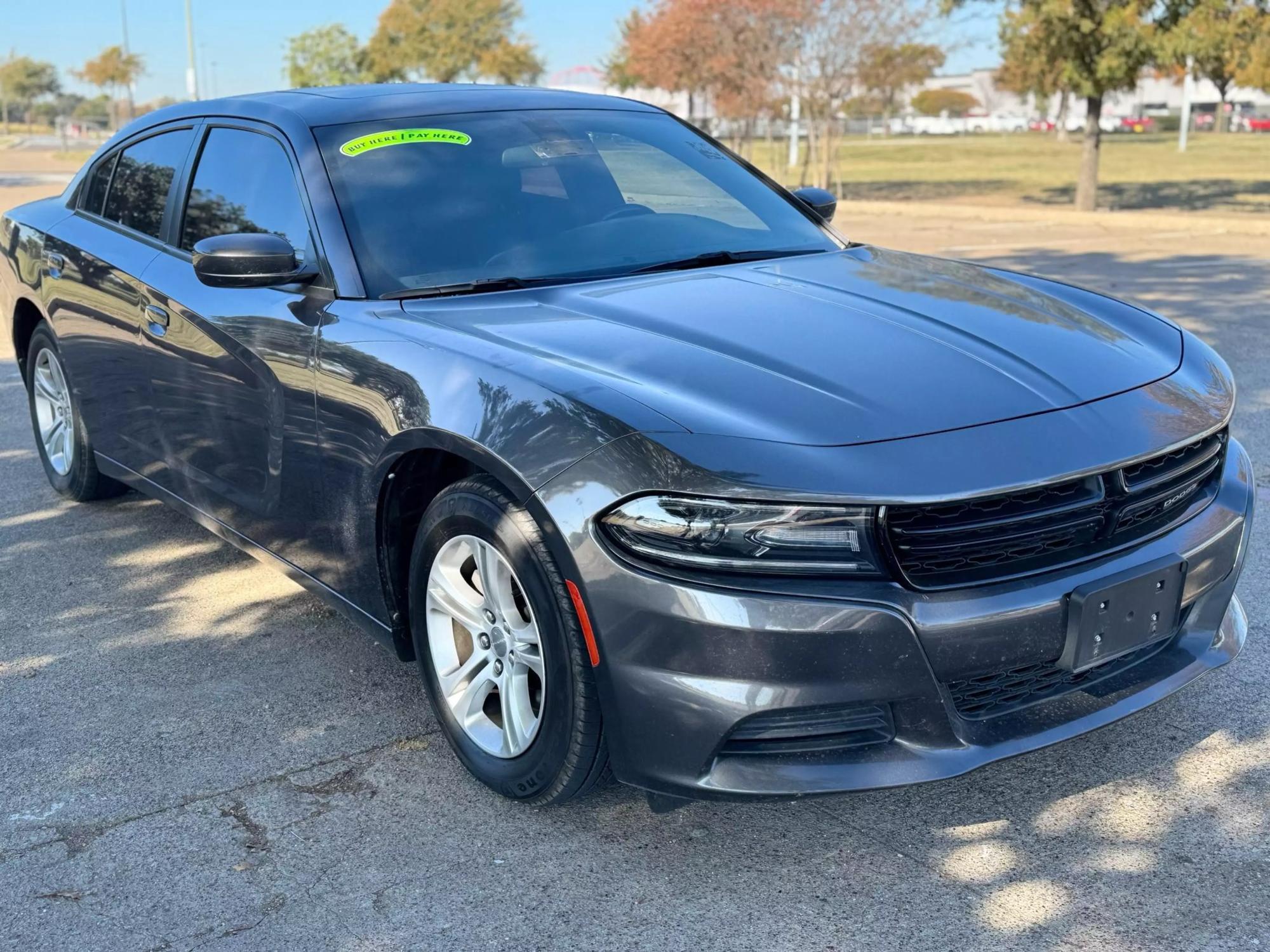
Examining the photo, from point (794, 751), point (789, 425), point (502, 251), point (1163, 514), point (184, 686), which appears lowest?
point (184, 686)

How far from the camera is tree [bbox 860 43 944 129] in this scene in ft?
80.9

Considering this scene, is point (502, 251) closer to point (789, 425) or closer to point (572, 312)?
point (572, 312)

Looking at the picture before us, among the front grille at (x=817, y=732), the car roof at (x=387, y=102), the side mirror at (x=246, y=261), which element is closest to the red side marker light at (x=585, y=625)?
the front grille at (x=817, y=732)

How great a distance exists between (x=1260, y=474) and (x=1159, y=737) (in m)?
2.70

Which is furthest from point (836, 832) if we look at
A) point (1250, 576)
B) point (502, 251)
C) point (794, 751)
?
point (1250, 576)

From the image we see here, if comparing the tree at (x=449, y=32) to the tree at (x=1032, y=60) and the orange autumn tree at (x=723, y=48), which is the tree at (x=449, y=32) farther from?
the tree at (x=1032, y=60)

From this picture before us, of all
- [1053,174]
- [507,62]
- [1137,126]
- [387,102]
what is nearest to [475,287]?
[387,102]

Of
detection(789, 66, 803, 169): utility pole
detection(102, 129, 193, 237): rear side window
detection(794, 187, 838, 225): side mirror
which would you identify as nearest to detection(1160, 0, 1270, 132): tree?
detection(789, 66, 803, 169): utility pole

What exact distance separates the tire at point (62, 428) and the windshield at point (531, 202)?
2096 millimetres

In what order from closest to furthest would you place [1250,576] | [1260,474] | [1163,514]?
[1163,514] → [1250,576] → [1260,474]

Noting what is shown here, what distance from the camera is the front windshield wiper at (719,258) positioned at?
12.6 feet

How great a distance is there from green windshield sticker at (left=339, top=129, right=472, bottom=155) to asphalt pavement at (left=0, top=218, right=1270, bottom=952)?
151cm

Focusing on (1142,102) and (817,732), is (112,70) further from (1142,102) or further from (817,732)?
(1142,102)

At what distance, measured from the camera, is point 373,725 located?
12.0ft
